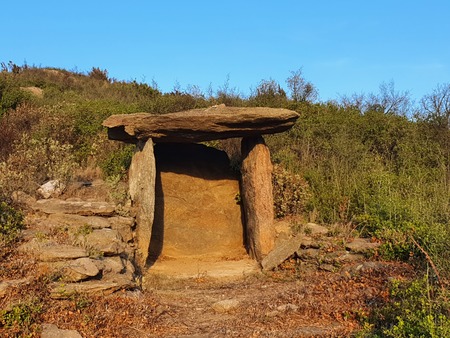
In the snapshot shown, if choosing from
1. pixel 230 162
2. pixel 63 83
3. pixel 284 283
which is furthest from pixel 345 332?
pixel 63 83

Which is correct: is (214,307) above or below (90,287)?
below

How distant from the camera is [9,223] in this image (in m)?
7.37

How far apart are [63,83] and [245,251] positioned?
18.4 meters

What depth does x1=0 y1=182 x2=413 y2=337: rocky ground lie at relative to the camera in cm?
570

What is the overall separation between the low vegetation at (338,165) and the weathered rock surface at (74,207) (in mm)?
606

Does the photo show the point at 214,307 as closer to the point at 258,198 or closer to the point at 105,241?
the point at 105,241

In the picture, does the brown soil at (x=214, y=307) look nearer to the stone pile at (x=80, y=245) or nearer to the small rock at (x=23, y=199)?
the stone pile at (x=80, y=245)

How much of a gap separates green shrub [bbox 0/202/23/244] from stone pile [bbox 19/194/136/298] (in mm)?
187

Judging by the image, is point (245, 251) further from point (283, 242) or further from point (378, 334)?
point (378, 334)

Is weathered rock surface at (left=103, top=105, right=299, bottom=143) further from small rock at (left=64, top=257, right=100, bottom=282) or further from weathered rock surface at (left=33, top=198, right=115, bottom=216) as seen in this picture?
small rock at (left=64, top=257, right=100, bottom=282)

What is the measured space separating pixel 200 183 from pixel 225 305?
5.69 m

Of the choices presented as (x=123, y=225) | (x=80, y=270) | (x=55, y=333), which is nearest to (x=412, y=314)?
(x=55, y=333)

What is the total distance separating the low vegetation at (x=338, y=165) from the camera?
607 cm

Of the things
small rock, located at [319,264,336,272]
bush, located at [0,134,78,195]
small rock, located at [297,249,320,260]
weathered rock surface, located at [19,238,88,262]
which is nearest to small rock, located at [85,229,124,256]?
weathered rock surface, located at [19,238,88,262]
